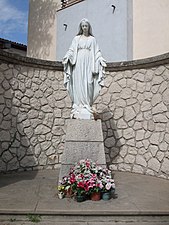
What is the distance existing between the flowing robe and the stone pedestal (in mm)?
328

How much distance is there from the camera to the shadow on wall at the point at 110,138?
602 centimetres

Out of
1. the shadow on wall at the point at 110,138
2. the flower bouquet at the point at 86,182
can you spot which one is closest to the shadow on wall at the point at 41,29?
the shadow on wall at the point at 110,138

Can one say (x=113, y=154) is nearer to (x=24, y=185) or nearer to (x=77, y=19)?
(x=24, y=185)

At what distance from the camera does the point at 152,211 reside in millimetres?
2898

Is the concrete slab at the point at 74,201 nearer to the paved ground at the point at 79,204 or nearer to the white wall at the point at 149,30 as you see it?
the paved ground at the point at 79,204

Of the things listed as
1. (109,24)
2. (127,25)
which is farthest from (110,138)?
(109,24)

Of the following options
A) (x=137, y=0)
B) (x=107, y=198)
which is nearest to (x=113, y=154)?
(x=107, y=198)

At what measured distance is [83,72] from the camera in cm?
416

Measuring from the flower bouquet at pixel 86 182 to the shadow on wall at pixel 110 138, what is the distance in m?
2.49

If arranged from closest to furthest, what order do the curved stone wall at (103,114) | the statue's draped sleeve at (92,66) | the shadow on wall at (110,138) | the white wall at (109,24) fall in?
the statue's draped sleeve at (92,66) < the curved stone wall at (103,114) < the shadow on wall at (110,138) < the white wall at (109,24)

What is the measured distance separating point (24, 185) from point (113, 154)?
2.55m

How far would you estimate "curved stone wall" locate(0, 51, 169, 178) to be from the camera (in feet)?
17.3

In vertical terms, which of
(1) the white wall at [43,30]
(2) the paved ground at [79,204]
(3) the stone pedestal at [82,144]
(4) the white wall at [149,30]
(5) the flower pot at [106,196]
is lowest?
(2) the paved ground at [79,204]

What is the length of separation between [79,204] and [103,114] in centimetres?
327
